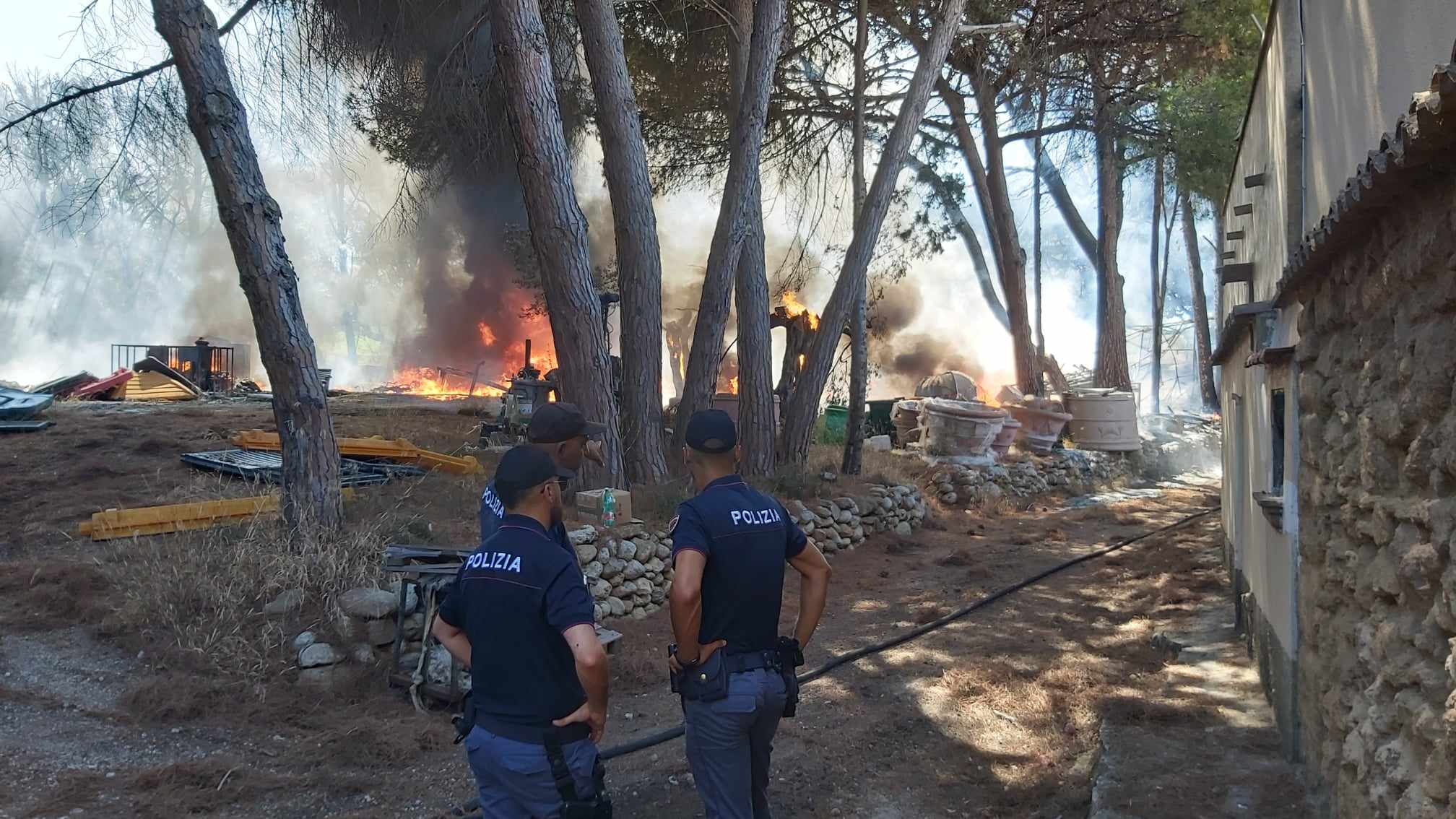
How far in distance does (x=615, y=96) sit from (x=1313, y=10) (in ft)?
24.1

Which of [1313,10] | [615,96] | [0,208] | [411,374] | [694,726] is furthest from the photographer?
[0,208]

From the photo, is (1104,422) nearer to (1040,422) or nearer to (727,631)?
(1040,422)

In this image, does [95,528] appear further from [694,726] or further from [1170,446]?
[1170,446]

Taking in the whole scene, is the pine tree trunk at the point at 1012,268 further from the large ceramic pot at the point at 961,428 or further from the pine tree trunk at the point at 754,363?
the pine tree trunk at the point at 754,363

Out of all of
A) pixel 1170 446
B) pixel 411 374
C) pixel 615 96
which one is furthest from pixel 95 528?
pixel 411 374

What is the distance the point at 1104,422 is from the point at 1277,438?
46.4ft

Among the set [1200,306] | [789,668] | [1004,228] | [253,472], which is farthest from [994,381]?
[789,668]

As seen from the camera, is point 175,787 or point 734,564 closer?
point 734,564

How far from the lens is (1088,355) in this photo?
185 feet

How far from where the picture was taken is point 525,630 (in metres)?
3.12

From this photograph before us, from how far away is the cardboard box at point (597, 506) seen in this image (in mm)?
9117

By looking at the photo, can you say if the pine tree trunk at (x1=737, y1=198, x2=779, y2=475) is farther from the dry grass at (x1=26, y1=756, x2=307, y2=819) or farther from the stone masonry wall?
the stone masonry wall

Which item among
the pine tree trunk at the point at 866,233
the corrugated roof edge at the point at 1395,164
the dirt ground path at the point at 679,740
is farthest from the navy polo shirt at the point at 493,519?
the pine tree trunk at the point at 866,233

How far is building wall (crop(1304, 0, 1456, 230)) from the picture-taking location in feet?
9.02
